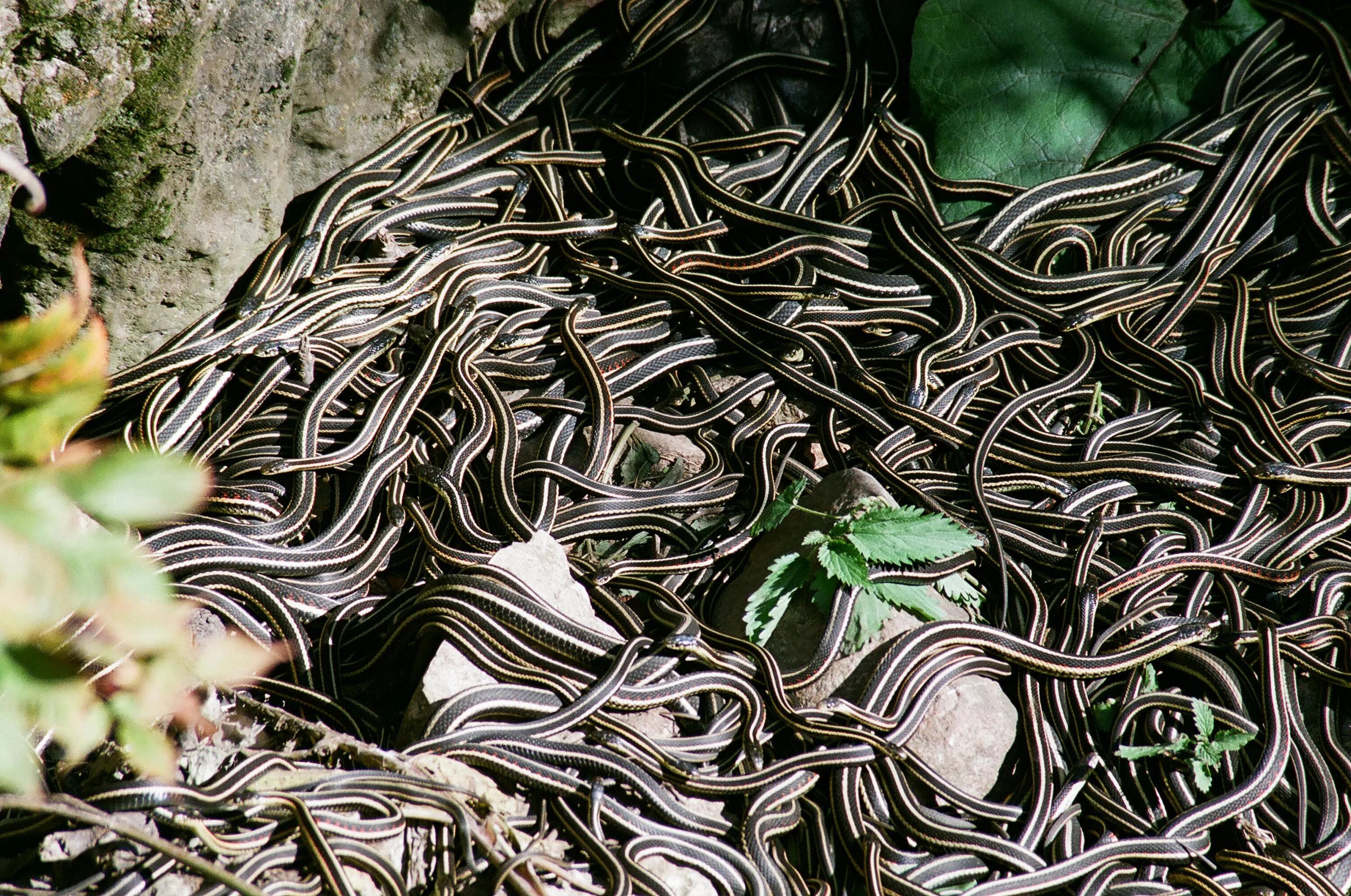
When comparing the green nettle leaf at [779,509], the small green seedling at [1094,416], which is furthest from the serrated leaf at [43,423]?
the small green seedling at [1094,416]

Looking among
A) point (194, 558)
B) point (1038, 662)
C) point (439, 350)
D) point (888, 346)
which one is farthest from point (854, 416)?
point (194, 558)

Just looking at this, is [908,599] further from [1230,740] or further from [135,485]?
[135,485]

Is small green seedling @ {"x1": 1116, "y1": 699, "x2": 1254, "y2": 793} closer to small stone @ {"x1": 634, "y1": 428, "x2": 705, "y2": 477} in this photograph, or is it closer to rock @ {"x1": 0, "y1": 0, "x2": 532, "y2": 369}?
small stone @ {"x1": 634, "y1": 428, "x2": 705, "y2": 477}

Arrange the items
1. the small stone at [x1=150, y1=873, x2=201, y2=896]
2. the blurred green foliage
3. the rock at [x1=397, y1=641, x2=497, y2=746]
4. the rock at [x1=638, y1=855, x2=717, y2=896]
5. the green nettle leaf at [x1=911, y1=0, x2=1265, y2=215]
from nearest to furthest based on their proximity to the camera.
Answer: the blurred green foliage → the small stone at [x1=150, y1=873, x2=201, y2=896] → the rock at [x1=638, y1=855, x2=717, y2=896] → the rock at [x1=397, y1=641, x2=497, y2=746] → the green nettle leaf at [x1=911, y1=0, x2=1265, y2=215]

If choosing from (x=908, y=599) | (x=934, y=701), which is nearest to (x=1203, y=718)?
(x=934, y=701)

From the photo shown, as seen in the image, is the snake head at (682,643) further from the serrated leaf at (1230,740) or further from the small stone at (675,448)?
the serrated leaf at (1230,740)

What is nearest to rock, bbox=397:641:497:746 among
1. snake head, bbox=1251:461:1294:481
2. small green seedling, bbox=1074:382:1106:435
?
small green seedling, bbox=1074:382:1106:435
